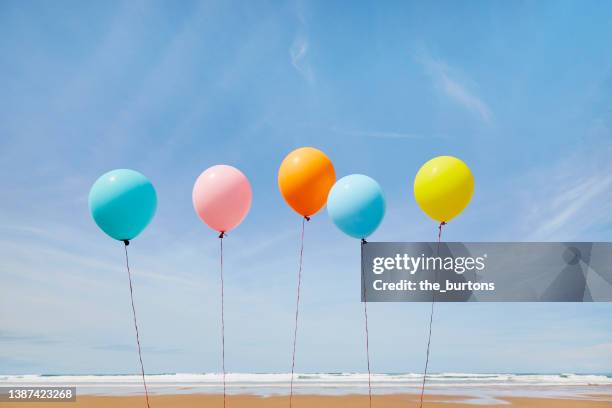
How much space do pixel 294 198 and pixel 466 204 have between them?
2464 mm

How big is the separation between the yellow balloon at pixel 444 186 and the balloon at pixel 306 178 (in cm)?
127

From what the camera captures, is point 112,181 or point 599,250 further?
point 599,250

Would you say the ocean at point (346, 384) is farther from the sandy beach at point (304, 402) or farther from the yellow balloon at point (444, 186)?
A: the yellow balloon at point (444, 186)

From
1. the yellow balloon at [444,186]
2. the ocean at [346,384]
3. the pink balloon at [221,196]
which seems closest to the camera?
the yellow balloon at [444,186]

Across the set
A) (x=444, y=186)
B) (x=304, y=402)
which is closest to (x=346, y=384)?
(x=304, y=402)

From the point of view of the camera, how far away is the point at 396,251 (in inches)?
385

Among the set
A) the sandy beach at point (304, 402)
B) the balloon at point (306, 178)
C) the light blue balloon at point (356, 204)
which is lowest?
the sandy beach at point (304, 402)

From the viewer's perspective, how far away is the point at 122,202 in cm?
677

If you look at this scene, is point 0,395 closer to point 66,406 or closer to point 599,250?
point 66,406

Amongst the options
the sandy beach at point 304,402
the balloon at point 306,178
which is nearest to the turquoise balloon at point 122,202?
the balloon at point 306,178

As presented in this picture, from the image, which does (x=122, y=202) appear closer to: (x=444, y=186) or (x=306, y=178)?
(x=306, y=178)

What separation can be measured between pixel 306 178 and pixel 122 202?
246 cm

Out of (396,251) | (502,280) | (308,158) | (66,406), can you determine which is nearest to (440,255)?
(396,251)

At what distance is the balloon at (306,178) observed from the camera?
708 centimetres
